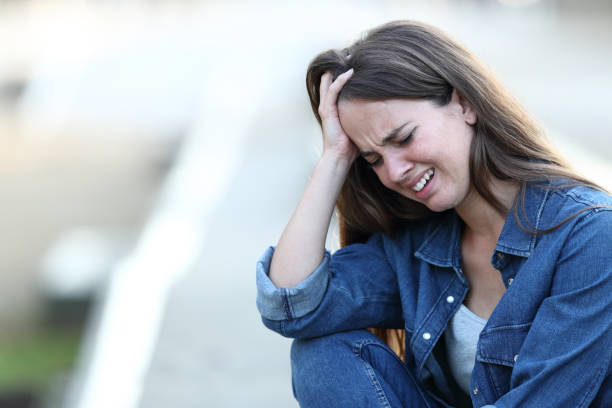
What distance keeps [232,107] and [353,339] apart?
971 centimetres

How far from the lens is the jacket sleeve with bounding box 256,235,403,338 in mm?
2482

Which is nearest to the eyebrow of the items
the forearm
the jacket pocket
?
the forearm

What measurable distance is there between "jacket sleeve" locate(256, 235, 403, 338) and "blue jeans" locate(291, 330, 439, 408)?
56 mm

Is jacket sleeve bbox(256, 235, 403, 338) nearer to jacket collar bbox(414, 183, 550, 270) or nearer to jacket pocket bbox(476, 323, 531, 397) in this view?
jacket collar bbox(414, 183, 550, 270)

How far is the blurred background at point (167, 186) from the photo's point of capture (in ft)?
13.2

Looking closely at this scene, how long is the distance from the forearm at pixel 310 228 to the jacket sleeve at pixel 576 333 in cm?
73

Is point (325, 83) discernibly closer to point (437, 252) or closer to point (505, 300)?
point (437, 252)

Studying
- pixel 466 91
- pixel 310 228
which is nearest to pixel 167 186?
pixel 310 228

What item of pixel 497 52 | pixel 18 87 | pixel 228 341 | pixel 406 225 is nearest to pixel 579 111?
pixel 228 341

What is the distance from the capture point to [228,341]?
4152 mm

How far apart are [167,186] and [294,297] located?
515 centimetres

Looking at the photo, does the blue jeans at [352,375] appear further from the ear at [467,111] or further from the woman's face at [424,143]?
the ear at [467,111]

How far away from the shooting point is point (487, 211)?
240cm

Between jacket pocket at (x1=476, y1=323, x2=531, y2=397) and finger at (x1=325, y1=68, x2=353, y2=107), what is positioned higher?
finger at (x1=325, y1=68, x2=353, y2=107)
